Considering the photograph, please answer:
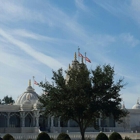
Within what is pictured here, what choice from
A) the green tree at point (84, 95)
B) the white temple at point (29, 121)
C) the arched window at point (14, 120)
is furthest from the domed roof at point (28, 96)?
the green tree at point (84, 95)

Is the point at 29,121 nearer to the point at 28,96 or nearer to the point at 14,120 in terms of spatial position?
the point at 14,120

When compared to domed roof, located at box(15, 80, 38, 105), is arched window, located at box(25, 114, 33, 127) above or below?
below

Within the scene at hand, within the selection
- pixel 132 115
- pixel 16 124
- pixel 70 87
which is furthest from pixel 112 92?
pixel 132 115

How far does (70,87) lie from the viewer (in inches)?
1266

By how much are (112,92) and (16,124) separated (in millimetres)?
33033

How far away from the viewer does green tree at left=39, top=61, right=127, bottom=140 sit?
31.9 metres

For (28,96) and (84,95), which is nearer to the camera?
(84,95)

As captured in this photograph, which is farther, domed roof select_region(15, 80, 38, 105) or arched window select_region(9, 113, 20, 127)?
domed roof select_region(15, 80, 38, 105)

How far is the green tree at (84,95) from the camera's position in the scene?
31.9 m

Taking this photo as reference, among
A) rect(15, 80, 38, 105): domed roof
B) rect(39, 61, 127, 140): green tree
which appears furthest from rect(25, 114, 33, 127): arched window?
rect(39, 61, 127, 140): green tree

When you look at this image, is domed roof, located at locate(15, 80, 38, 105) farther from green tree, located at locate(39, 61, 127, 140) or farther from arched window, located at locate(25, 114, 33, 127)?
green tree, located at locate(39, 61, 127, 140)

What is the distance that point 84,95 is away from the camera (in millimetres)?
31891

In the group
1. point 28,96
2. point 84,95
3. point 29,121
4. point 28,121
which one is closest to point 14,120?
point 28,121

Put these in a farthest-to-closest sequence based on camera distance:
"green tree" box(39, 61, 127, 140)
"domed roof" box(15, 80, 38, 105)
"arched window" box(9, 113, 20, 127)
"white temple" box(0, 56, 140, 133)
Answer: "domed roof" box(15, 80, 38, 105) → "arched window" box(9, 113, 20, 127) → "white temple" box(0, 56, 140, 133) → "green tree" box(39, 61, 127, 140)
